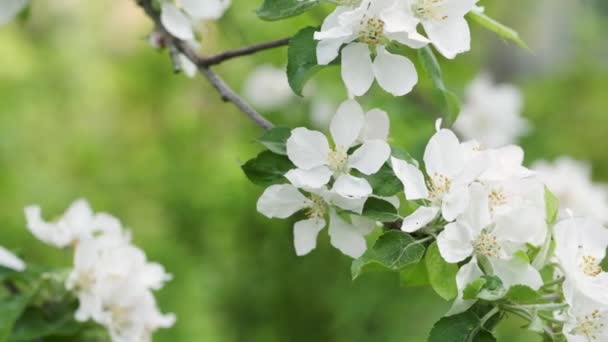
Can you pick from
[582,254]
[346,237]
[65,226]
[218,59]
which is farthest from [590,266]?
[65,226]

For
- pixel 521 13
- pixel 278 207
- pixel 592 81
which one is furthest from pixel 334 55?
pixel 521 13

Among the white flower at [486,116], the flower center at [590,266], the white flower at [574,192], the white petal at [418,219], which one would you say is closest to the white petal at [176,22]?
the white petal at [418,219]

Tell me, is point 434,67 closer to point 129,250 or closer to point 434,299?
point 129,250

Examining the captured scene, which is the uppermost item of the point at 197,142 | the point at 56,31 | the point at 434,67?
the point at 56,31

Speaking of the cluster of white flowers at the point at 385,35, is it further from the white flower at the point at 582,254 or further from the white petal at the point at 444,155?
the white flower at the point at 582,254

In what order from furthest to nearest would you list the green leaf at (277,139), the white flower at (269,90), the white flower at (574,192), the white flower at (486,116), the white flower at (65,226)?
the white flower at (269,90) → the white flower at (486,116) → the white flower at (574,192) → the white flower at (65,226) → the green leaf at (277,139)

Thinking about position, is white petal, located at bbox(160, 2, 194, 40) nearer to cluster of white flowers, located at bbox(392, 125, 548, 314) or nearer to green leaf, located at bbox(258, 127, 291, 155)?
Answer: green leaf, located at bbox(258, 127, 291, 155)

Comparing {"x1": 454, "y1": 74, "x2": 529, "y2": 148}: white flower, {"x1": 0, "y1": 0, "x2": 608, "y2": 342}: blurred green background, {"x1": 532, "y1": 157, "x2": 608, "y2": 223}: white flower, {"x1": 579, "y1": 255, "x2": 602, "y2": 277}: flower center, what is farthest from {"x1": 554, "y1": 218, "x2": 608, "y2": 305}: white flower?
{"x1": 454, "y1": 74, "x2": 529, "y2": 148}: white flower

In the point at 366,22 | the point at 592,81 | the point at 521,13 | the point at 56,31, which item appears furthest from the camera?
the point at 521,13
